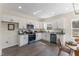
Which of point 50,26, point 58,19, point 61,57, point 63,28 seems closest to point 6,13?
point 50,26

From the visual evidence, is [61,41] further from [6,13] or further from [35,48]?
[6,13]

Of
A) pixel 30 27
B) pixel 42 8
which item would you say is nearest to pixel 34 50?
pixel 30 27

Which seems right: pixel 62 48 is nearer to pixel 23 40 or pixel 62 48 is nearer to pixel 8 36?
pixel 23 40

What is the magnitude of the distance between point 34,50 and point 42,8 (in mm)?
971

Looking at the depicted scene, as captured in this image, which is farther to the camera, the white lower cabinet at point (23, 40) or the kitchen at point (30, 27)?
the white lower cabinet at point (23, 40)

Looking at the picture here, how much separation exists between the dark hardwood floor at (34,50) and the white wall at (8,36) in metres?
0.11

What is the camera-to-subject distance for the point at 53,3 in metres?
2.01

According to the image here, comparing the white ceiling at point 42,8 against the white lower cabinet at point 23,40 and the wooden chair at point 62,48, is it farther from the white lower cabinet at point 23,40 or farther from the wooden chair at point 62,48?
the wooden chair at point 62,48

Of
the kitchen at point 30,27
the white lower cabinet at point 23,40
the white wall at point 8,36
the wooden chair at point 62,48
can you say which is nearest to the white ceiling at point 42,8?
the kitchen at point 30,27

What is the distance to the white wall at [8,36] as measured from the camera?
197cm

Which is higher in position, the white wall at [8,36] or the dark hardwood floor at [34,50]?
the white wall at [8,36]

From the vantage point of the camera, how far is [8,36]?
202 centimetres

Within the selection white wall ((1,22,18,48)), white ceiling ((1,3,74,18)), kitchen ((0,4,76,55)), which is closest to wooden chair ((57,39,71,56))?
kitchen ((0,4,76,55))

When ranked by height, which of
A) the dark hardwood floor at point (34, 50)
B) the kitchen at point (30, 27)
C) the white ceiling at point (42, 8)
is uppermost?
the white ceiling at point (42, 8)
